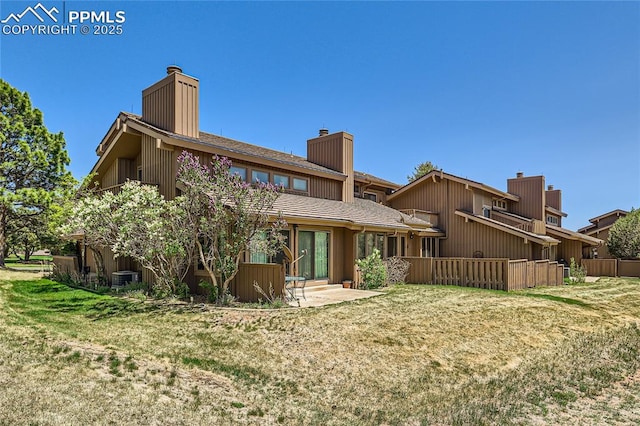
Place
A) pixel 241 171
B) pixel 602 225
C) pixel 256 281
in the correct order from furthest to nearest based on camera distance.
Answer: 1. pixel 602 225
2. pixel 241 171
3. pixel 256 281

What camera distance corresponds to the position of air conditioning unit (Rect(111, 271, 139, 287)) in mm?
14945

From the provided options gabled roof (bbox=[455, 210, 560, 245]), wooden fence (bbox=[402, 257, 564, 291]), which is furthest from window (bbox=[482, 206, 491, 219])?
wooden fence (bbox=[402, 257, 564, 291])

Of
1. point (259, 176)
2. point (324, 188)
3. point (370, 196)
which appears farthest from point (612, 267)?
point (259, 176)

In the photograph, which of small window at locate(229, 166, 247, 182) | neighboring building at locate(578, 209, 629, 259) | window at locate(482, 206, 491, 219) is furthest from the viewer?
neighboring building at locate(578, 209, 629, 259)

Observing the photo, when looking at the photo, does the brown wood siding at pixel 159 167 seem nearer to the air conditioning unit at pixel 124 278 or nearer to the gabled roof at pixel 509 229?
the air conditioning unit at pixel 124 278

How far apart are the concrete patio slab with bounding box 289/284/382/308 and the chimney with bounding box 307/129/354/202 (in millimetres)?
6426

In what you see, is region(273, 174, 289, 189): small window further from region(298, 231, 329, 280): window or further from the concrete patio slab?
the concrete patio slab

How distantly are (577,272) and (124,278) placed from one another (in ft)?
78.4

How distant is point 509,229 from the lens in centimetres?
2164

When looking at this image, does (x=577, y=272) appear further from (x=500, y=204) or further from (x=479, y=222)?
(x=500, y=204)

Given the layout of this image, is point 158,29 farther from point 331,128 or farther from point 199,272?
point 331,128

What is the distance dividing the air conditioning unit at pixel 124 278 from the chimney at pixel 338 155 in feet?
34.2

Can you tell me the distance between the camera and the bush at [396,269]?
18.2 m

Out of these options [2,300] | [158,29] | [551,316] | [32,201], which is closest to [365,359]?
[551,316]
